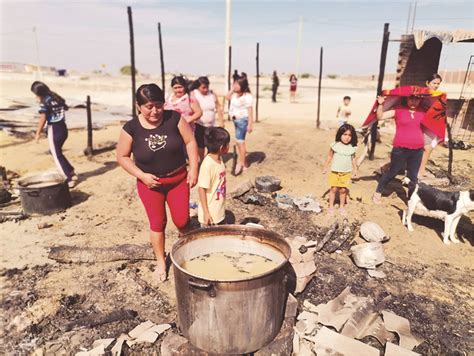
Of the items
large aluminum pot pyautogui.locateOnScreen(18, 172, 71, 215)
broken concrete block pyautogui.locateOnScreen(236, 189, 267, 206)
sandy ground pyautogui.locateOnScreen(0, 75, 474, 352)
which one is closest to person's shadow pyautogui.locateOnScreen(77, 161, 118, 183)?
sandy ground pyautogui.locateOnScreen(0, 75, 474, 352)

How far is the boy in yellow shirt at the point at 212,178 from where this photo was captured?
365 cm

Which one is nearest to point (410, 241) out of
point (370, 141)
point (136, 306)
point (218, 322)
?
point (218, 322)

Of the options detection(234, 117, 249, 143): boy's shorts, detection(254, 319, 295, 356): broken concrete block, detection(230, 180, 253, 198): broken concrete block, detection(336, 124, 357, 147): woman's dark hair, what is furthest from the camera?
detection(234, 117, 249, 143): boy's shorts

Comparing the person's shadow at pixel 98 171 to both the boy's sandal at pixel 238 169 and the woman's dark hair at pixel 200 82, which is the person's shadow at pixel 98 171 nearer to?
the woman's dark hair at pixel 200 82

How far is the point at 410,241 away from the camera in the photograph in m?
4.98

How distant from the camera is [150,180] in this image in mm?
3328

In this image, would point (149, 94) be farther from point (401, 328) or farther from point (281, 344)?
point (401, 328)

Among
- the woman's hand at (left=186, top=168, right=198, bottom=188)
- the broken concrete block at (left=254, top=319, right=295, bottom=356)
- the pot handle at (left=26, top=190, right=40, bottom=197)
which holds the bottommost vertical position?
the broken concrete block at (left=254, top=319, right=295, bottom=356)

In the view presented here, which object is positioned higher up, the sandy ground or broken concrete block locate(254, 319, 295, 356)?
broken concrete block locate(254, 319, 295, 356)

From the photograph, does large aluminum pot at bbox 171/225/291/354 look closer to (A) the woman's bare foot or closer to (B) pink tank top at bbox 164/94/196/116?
(A) the woman's bare foot

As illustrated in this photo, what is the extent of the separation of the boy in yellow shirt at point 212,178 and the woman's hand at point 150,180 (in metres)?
0.50

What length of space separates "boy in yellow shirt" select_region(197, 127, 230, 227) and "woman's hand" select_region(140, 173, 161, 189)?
1.63 ft

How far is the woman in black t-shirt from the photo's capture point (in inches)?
127

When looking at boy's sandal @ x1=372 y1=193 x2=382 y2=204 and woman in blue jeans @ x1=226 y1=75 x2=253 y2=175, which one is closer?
boy's sandal @ x1=372 y1=193 x2=382 y2=204
